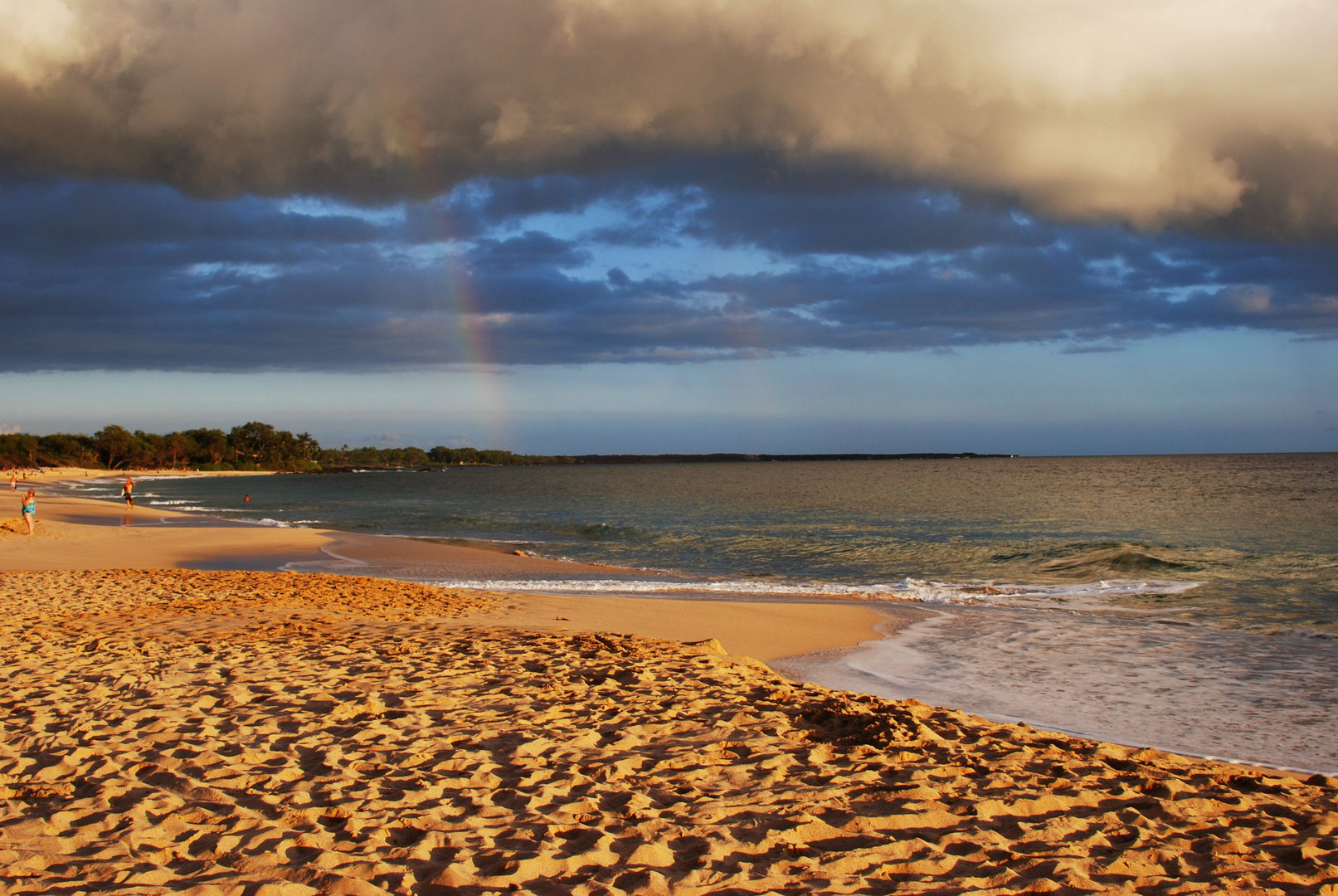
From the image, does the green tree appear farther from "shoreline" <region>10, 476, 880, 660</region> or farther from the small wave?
the small wave

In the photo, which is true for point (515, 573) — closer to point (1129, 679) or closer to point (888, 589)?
point (888, 589)

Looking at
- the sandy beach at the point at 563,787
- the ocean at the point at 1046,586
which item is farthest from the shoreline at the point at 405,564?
the sandy beach at the point at 563,787

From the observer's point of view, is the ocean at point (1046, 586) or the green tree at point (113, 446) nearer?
the ocean at point (1046, 586)

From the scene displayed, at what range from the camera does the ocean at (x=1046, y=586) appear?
889 centimetres

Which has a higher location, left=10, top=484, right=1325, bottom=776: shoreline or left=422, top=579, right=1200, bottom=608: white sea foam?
left=10, top=484, right=1325, bottom=776: shoreline

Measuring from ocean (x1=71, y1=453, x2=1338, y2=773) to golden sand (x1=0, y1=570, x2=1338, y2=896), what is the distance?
2.42 metres

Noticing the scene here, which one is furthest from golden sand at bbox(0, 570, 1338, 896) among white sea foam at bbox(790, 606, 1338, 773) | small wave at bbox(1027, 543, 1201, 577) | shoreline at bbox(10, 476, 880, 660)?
small wave at bbox(1027, 543, 1201, 577)

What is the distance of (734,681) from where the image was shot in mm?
8383

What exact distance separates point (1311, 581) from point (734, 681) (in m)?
18.0

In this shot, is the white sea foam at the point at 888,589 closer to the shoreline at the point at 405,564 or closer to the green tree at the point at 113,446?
the shoreline at the point at 405,564

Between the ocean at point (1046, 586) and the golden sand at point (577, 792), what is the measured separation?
95.2 inches

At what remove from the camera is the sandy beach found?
167 inches

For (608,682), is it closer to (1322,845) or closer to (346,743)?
(346,743)

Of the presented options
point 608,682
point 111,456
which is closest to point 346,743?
point 608,682
